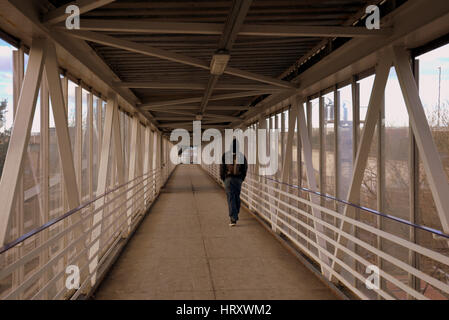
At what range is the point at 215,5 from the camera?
11.5 feet

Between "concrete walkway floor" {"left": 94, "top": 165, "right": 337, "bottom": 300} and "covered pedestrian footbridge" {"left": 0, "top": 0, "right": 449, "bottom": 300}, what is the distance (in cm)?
3

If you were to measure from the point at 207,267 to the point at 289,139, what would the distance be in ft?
10.4

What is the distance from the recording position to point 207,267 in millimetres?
4656

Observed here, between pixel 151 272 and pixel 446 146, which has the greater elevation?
pixel 446 146

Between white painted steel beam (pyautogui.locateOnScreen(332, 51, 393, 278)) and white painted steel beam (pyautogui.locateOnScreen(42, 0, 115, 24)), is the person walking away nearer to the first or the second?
white painted steel beam (pyautogui.locateOnScreen(332, 51, 393, 278))

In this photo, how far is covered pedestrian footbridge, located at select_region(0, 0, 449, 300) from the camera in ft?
10.1

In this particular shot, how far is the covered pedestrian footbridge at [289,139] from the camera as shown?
309cm

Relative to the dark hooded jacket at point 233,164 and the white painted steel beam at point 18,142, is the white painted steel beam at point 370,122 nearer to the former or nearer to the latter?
the dark hooded jacket at point 233,164

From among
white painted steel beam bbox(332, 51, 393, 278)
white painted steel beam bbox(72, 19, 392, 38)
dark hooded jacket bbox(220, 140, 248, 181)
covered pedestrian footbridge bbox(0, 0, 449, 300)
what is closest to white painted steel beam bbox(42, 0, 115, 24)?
covered pedestrian footbridge bbox(0, 0, 449, 300)

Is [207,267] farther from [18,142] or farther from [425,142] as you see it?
[425,142]

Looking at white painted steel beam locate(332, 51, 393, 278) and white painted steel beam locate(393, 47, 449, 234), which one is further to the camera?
white painted steel beam locate(332, 51, 393, 278)
